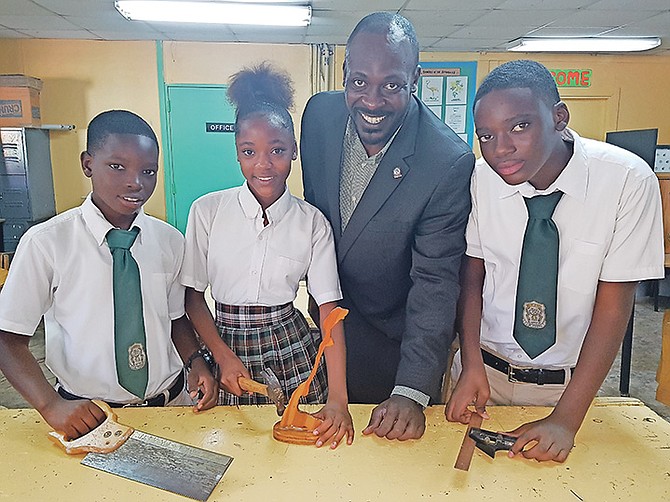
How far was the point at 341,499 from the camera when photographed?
0.97 m

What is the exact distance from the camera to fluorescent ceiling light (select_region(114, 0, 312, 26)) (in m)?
4.23

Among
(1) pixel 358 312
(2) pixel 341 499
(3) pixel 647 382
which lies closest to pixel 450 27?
(3) pixel 647 382

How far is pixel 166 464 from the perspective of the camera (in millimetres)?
1049

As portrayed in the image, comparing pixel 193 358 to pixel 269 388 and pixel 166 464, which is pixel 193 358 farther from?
pixel 166 464

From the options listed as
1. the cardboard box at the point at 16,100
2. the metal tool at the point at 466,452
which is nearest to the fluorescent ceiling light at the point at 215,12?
the cardboard box at the point at 16,100

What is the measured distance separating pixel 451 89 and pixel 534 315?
520cm

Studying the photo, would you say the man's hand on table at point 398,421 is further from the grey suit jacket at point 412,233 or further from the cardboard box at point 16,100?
the cardboard box at point 16,100

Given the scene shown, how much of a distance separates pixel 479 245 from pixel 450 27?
4.05 m

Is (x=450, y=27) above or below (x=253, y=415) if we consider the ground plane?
above

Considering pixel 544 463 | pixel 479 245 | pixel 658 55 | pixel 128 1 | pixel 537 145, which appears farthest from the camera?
pixel 658 55

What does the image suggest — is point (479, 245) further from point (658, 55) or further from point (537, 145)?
point (658, 55)

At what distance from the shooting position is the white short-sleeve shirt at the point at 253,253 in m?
1.47

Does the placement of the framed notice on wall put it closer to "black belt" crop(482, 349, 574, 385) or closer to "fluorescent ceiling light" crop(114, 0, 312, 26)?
"fluorescent ceiling light" crop(114, 0, 312, 26)

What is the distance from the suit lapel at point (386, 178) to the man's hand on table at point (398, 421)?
1.62 feet
